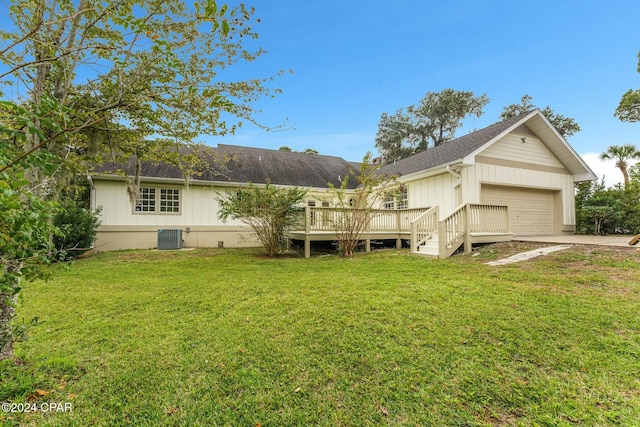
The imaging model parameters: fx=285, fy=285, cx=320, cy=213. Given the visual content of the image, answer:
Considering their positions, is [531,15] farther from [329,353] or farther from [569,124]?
[569,124]

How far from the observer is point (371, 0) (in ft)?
34.4

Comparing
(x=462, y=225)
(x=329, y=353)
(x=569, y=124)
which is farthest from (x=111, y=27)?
(x=569, y=124)

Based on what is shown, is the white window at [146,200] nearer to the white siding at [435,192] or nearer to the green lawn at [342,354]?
the green lawn at [342,354]

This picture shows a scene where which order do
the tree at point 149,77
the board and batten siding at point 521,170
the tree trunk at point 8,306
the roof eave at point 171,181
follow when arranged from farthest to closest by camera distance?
the roof eave at point 171,181
the board and batten siding at point 521,170
the tree at point 149,77
the tree trunk at point 8,306

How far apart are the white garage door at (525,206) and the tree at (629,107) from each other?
9.97 meters

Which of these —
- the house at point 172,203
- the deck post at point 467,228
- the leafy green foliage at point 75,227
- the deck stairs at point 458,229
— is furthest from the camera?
the house at point 172,203

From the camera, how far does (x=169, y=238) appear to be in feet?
40.6

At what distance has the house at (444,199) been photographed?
30.8ft

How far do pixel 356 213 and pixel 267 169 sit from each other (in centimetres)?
831

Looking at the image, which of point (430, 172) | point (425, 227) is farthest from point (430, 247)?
point (430, 172)

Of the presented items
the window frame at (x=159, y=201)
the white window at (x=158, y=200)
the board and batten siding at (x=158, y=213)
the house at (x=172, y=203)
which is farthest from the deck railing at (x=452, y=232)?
the white window at (x=158, y=200)

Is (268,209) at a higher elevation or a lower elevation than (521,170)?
lower

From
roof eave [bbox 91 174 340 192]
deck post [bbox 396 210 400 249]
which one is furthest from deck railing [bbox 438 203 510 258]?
roof eave [bbox 91 174 340 192]

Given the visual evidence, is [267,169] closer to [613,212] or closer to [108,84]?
[108,84]
